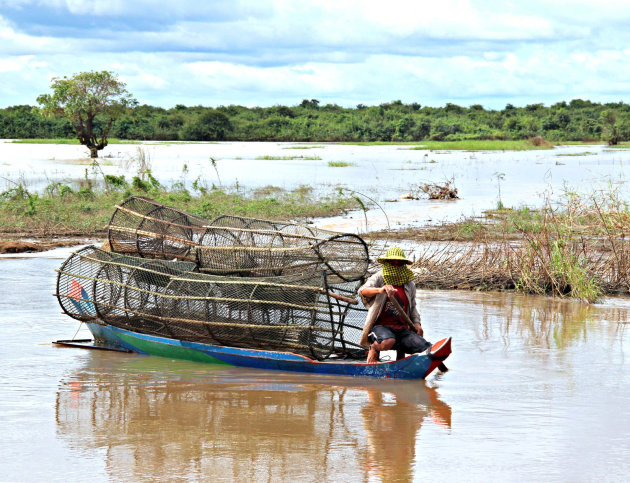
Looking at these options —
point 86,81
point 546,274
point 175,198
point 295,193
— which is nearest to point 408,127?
point 86,81

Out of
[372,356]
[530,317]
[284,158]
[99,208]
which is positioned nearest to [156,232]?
[372,356]

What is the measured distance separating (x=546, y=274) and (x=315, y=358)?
190 inches

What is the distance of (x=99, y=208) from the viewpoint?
1778 centimetres

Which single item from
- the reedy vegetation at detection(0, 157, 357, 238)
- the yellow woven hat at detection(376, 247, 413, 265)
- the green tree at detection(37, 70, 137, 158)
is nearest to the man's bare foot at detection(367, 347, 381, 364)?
the yellow woven hat at detection(376, 247, 413, 265)

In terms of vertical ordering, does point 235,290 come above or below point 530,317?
above

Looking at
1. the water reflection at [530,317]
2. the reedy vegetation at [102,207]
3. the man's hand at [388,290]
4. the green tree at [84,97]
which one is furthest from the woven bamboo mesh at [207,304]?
the green tree at [84,97]

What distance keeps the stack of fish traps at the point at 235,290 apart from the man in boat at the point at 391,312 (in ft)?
0.81

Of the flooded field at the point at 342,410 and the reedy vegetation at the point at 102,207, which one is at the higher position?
the reedy vegetation at the point at 102,207

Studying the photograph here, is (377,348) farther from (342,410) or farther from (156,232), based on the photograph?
(156,232)

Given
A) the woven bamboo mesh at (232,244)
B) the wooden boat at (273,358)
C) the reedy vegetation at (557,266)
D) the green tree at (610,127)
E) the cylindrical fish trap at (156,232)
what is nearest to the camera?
the wooden boat at (273,358)

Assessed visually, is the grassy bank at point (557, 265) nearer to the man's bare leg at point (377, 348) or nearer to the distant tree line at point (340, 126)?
the man's bare leg at point (377, 348)

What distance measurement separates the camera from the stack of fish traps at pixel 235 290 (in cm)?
693

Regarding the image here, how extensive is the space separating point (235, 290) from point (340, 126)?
61.5 metres

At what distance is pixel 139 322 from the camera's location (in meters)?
7.79
